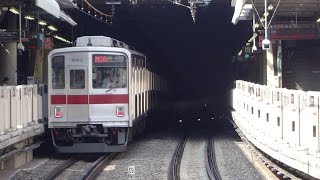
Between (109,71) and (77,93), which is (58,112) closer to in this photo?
(77,93)

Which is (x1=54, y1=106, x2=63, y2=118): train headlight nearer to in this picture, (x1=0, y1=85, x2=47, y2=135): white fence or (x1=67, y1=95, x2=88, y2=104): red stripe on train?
(x1=67, y1=95, x2=88, y2=104): red stripe on train

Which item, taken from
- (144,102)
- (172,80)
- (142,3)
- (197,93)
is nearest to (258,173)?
(144,102)

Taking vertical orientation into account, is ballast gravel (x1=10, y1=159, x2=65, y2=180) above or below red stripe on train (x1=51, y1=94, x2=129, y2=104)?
below

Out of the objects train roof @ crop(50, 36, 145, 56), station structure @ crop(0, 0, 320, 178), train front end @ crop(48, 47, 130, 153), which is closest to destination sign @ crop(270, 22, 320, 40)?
station structure @ crop(0, 0, 320, 178)

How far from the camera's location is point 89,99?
13.7 metres

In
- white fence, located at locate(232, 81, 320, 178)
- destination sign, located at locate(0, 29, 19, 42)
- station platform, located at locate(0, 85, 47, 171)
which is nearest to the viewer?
white fence, located at locate(232, 81, 320, 178)

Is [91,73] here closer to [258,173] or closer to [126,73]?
[126,73]

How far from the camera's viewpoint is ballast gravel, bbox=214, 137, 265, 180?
1131 centimetres

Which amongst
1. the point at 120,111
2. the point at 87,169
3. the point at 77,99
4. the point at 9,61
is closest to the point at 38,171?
the point at 87,169

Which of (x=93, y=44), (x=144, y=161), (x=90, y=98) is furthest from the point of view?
(x=93, y=44)

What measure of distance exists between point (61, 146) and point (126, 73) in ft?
7.93

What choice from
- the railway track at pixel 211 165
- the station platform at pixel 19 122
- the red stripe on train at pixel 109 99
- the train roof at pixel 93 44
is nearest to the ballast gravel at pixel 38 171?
the station platform at pixel 19 122

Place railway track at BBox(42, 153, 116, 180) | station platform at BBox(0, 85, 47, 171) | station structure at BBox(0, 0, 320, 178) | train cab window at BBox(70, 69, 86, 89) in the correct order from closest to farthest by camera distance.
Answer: station structure at BBox(0, 0, 320, 178) < railway track at BBox(42, 153, 116, 180) < station platform at BBox(0, 85, 47, 171) < train cab window at BBox(70, 69, 86, 89)

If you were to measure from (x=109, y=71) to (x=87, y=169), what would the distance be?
9.37ft
